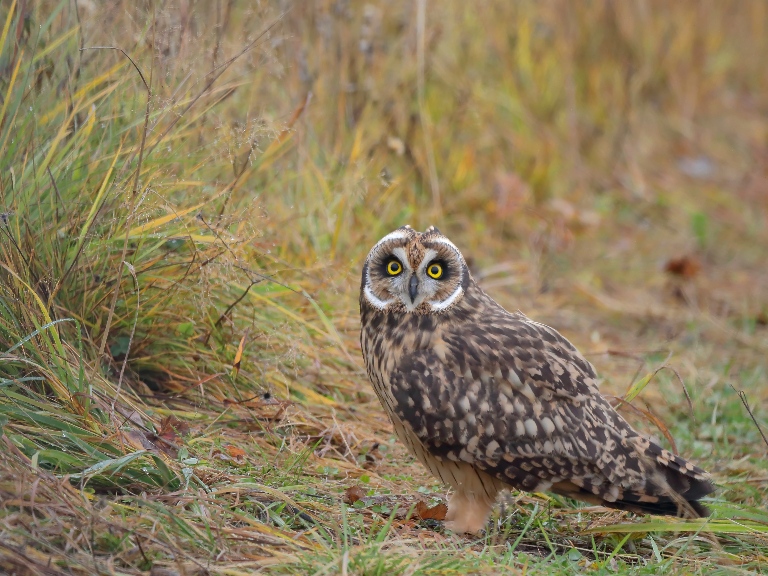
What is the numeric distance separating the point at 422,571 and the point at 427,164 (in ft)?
12.3

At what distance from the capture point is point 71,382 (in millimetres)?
3037

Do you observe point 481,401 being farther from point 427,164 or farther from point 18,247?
point 427,164

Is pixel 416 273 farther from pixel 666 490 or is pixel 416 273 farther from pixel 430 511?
pixel 666 490

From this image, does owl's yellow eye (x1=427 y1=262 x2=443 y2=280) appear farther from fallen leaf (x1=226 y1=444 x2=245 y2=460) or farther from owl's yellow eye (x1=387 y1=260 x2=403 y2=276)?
fallen leaf (x1=226 y1=444 x2=245 y2=460)

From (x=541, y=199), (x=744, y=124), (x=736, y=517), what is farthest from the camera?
(x=744, y=124)

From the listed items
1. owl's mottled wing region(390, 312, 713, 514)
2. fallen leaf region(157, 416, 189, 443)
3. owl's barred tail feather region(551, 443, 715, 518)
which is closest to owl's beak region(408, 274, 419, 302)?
owl's mottled wing region(390, 312, 713, 514)

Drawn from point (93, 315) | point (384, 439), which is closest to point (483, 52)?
point (384, 439)

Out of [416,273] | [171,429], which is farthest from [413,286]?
[171,429]

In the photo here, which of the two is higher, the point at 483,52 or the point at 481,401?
the point at 483,52

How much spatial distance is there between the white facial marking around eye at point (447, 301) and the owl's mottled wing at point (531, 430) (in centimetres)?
16

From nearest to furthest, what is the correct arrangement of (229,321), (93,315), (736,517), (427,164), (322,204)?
1. (736,517)
2. (93,315)
3. (229,321)
4. (322,204)
5. (427,164)

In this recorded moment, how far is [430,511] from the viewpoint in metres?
3.32

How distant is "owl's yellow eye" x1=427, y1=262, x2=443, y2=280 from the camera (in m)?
3.38

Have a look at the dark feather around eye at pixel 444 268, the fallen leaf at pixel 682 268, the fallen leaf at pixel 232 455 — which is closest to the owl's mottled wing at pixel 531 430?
the dark feather around eye at pixel 444 268
